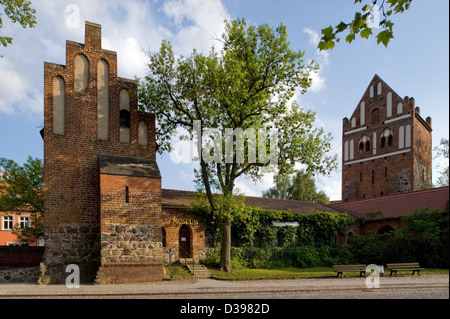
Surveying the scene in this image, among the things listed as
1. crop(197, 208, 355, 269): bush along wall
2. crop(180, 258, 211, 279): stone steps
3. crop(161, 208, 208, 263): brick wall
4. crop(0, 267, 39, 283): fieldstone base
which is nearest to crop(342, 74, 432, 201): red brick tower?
crop(197, 208, 355, 269): bush along wall

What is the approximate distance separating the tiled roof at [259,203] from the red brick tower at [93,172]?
386 cm

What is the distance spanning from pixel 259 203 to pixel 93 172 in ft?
38.9

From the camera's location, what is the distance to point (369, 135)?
41.5 metres

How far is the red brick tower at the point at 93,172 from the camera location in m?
18.6

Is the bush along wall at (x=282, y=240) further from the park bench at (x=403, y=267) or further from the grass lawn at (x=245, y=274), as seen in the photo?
the park bench at (x=403, y=267)

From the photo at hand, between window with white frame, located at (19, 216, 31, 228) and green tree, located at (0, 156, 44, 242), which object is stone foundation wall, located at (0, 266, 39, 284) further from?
Answer: window with white frame, located at (19, 216, 31, 228)

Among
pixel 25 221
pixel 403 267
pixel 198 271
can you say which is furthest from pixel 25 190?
pixel 403 267

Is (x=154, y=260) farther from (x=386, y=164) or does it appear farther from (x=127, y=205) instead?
(x=386, y=164)

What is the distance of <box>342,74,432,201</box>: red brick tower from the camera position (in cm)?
3812

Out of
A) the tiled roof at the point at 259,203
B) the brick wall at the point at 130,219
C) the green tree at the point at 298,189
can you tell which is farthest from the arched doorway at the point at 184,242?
the green tree at the point at 298,189

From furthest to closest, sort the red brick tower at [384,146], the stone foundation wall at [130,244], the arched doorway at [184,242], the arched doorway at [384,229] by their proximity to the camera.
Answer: the red brick tower at [384,146] → the arched doorway at [384,229] → the arched doorway at [184,242] → the stone foundation wall at [130,244]

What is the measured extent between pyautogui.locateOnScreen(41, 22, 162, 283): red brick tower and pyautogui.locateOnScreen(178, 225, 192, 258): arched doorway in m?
4.34

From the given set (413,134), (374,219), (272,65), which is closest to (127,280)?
(272,65)

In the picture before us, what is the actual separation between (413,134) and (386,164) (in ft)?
12.6
